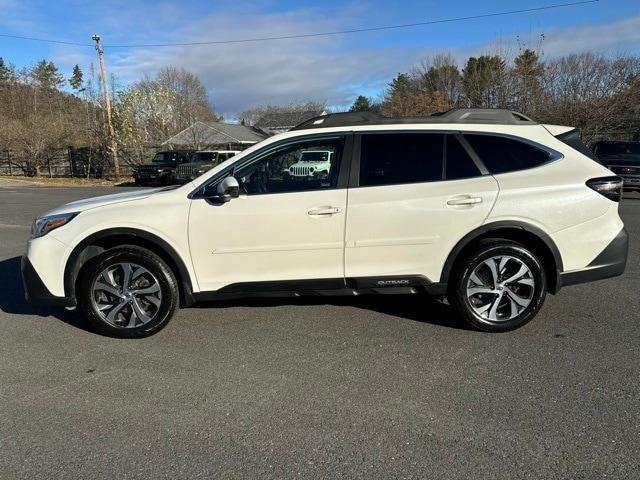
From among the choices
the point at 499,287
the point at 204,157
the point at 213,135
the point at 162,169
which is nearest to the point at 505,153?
the point at 499,287

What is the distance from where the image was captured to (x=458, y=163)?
14.1ft

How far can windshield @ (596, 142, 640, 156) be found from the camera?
1559cm

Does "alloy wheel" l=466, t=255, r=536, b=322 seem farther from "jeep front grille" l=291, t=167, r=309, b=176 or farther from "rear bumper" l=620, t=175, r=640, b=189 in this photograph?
"rear bumper" l=620, t=175, r=640, b=189

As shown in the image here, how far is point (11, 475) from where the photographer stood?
2.54m

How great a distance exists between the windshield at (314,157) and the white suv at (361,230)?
7cm

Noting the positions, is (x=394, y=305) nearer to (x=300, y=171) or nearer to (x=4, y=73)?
(x=300, y=171)

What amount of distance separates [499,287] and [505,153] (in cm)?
116

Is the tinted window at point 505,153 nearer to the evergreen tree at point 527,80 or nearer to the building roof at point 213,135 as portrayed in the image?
the building roof at point 213,135

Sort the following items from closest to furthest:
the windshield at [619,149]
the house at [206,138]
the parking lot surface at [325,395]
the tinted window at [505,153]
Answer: the parking lot surface at [325,395] → the tinted window at [505,153] → the windshield at [619,149] → the house at [206,138]

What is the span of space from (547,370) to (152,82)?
38621 mm

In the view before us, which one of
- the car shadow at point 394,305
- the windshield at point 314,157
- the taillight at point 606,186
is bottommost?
the car shadow at point 394,305

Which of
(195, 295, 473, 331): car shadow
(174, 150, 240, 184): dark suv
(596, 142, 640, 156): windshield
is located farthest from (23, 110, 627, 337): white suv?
(174, 150, 240, 184): dark suv

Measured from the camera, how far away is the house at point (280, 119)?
56978mm

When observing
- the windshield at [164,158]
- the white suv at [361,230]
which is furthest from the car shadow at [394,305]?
the windshield at [164,158]
